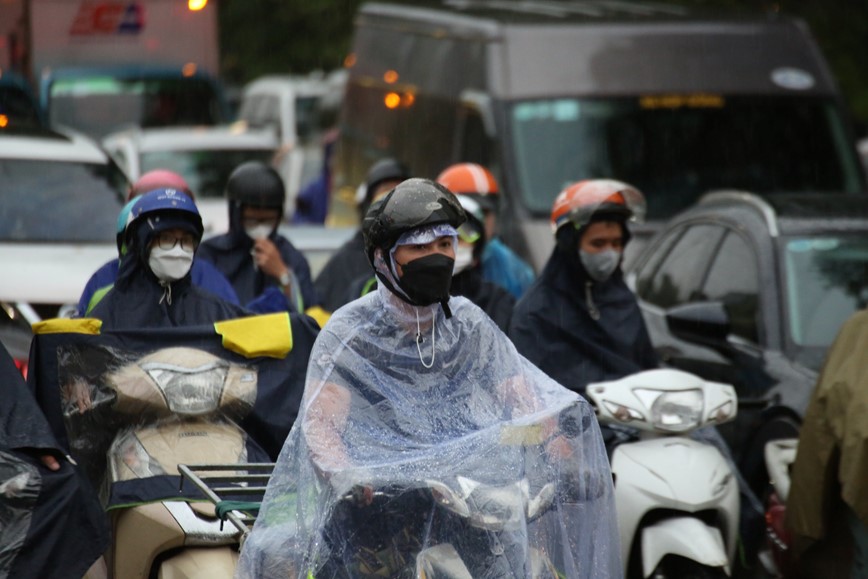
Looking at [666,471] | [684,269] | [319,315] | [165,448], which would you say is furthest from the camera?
[684,269]

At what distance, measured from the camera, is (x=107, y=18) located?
22.4 meters

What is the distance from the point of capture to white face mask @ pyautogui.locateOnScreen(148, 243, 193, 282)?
19.3 feet

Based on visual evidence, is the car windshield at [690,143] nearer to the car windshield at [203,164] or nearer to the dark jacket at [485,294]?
the dark jacket at [485,294]

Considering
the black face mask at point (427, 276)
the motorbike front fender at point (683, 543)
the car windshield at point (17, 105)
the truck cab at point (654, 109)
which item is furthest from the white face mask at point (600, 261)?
the car windshield at point (17, 105)

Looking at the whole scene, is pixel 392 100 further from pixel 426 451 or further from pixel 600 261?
pixel 426 451

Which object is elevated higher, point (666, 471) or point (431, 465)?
point (431, 465)

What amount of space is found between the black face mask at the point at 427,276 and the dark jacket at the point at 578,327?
209cm

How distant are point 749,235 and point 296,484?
13.4 ft

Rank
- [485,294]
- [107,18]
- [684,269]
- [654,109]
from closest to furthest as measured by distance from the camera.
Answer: [485,294] < [684,269] < [654,109] < [107,18]

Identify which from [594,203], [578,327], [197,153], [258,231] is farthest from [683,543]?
[197,153]

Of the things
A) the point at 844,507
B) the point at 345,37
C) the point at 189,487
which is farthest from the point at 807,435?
the point at 345,37

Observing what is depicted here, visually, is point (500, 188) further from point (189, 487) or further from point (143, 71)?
point (143, 71)

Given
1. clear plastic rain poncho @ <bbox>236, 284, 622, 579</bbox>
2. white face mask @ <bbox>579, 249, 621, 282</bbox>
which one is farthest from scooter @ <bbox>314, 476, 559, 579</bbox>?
white face mask @ <bbox>579, 249, 621, 282</bbox>

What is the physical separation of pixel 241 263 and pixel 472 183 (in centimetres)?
162
